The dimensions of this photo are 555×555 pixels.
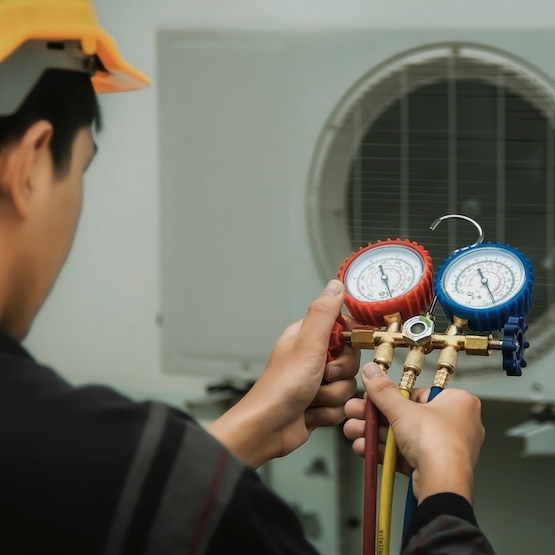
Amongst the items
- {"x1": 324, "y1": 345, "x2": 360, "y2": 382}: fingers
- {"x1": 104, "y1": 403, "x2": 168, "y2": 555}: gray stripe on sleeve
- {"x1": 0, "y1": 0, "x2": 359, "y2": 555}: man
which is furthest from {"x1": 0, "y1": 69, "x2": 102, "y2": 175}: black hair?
{"x1": 324, "y1": 345, "x2": 360, "y2": 382}: fingers

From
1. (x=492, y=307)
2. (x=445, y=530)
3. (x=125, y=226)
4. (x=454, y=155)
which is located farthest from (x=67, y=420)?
(x=125, y=226)

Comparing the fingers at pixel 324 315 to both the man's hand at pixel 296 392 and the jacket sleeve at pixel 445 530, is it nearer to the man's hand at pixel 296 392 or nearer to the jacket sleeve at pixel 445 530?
the man's hand at pixel 296 392

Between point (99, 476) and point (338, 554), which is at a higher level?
point (99, 476)

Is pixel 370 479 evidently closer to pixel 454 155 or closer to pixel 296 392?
pixel 296 392

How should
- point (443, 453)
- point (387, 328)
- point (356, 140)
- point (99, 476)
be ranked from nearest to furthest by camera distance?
point (99, 476) < point (443, 453) < point (387, 328) < point (356, 140)

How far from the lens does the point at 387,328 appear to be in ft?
2.98

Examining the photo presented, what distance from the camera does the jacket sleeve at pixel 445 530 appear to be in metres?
0.74

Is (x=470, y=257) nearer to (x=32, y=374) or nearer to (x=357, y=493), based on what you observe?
(x=32, y=374)

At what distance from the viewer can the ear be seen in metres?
0.74

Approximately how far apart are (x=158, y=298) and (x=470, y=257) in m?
0.88

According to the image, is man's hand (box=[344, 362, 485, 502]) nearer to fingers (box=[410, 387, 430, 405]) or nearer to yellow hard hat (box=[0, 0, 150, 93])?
fingers (box=[410, 387, 430, 405])

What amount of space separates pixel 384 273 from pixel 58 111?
31cm

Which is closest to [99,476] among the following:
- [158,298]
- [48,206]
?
[48,206]

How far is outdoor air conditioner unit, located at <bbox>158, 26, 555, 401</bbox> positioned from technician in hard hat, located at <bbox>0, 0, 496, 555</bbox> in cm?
73
